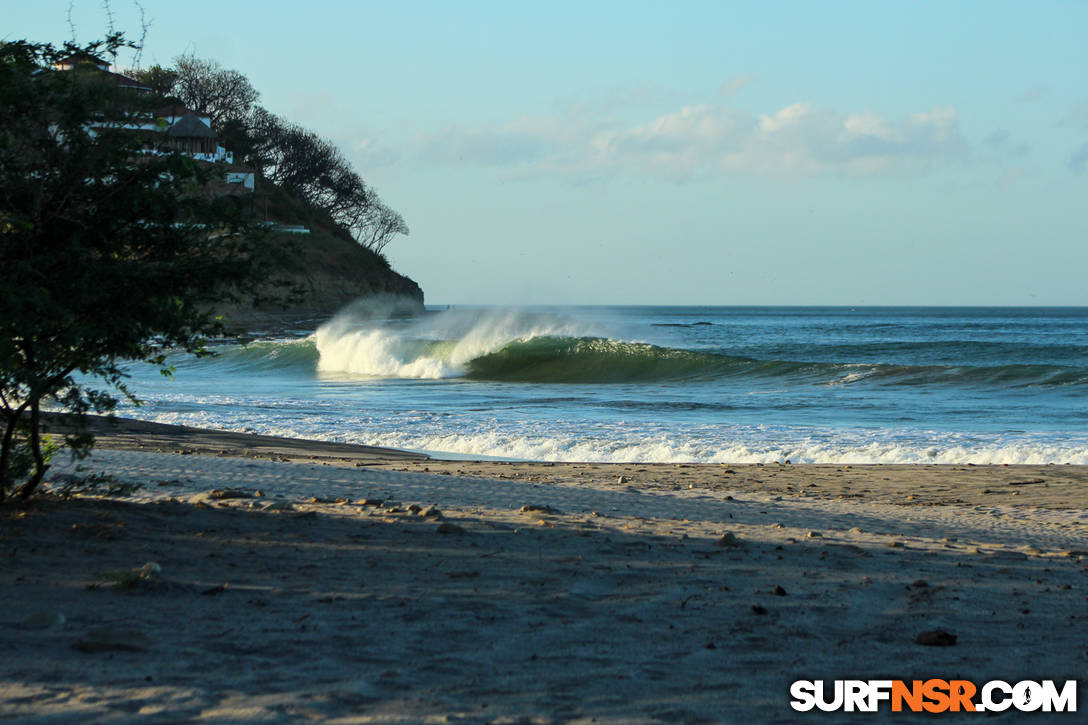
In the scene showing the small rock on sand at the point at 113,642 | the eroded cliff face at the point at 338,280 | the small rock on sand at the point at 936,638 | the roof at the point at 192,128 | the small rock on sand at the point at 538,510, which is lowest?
the small rock on sand at the point at 936,638

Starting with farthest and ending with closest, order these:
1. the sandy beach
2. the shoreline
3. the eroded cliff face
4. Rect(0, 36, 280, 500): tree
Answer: the eroded cliff face < the shoreline < Rect(0, 36, 280, 500): tree < the sandy beach

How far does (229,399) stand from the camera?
2123cm

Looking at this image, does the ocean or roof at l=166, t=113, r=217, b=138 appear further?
roof at l=166, t=113, r=217, b=138

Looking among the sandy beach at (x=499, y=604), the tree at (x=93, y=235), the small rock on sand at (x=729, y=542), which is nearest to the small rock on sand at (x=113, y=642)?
the sandy beach at (x=499, y=604)

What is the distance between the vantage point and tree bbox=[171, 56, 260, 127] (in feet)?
286

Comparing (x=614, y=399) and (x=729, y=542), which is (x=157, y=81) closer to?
(x=729, y=542)

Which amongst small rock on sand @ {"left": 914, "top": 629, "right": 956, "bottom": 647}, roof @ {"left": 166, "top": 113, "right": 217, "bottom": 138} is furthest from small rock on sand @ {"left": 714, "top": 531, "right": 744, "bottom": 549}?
roof @ {"left": 166, "top": 113, "right": 217, "bottom": 138}

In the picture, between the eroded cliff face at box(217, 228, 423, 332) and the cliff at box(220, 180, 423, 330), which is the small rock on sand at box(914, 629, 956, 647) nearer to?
the eroded cliff face at box(217, 228, 423, 332)

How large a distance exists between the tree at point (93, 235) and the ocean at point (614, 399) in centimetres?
185

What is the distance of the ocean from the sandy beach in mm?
2374

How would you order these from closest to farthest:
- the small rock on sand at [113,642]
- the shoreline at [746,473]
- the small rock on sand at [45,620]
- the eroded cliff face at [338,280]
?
1. the small rock on sand at [113,642]
2. the small rock on sand at [45,620]
3. the shoreline at [746,473]
4. the eroded cliff face at [338,280]

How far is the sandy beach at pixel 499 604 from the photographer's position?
12.1 ft

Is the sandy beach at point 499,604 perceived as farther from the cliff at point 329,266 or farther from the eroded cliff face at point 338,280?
the cliff at point 329,266

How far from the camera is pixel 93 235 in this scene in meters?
5.63
